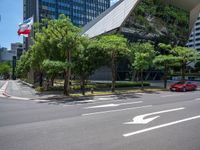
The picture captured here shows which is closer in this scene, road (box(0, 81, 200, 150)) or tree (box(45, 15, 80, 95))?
road (box(0, 81, 200, 150))

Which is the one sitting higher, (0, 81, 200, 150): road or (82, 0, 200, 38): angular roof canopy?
(82, 0, 200, 38): angular roof canopy

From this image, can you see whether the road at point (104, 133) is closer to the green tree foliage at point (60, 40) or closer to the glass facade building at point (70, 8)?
the green tree foliage at point (60, 40)

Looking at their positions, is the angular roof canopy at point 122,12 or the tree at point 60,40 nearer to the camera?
the tree at point 60,40

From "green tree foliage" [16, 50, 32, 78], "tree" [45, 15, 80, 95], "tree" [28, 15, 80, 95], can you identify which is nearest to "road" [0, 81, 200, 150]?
"tree" [45, 15, 80, 95]

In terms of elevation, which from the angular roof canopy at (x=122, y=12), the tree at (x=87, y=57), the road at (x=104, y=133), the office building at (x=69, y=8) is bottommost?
the road at (x=104, y=133)

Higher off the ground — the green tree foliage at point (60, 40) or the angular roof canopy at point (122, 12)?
the angular roof canopy at point (122, 12)

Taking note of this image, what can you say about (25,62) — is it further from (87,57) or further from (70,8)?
(70,8)

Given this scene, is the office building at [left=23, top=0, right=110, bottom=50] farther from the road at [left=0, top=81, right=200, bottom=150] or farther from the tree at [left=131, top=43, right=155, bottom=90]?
the road at [left=0, top=81, right=200, bottom=150]

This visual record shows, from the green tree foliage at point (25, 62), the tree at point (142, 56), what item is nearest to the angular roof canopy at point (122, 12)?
Result: the tree at point (142, 56)

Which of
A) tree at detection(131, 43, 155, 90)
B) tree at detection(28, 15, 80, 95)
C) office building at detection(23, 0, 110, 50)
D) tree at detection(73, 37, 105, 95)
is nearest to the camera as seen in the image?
tree at detection(28, 15, 80, 95)

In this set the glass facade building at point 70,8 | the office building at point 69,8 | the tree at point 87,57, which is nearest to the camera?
the tree at point 87,57

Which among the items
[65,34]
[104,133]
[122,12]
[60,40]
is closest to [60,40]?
[60,40]

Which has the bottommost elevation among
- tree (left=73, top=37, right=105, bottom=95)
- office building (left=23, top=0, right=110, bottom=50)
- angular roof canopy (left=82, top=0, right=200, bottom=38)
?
tree (left=73, top=37, right=105, bottom=95)

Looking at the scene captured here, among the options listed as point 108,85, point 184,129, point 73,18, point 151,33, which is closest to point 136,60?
point 108,85
